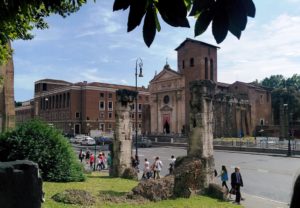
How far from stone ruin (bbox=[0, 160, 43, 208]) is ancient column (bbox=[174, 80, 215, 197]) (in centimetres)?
698

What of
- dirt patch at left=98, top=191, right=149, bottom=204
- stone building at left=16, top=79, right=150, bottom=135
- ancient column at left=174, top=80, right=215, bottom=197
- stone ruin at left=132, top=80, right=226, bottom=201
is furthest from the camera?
stone building at left=16, top=79, right=150, bottom=135

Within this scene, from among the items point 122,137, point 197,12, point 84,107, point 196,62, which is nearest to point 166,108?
point 196,62

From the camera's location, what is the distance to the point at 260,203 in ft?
40.7

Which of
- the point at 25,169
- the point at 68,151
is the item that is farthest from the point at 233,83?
the point at 25,169

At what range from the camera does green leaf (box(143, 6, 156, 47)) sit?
2047 millimetres

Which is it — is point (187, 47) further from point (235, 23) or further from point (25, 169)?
point (235, 23)

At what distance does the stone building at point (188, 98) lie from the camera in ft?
173

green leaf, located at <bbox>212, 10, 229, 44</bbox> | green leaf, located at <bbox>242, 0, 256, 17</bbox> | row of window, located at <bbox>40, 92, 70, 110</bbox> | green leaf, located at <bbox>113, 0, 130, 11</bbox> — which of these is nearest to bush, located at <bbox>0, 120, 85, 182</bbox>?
green leaf, located at <bbox>113, 0, 130, 11</bbox>

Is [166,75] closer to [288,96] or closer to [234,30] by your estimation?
[288,96]

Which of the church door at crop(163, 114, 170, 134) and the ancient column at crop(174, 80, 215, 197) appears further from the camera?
the church door at crop(163, 114, 170, 134)

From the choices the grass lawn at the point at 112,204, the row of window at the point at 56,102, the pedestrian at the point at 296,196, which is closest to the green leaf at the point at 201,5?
the pedestrian at the point at 296,196

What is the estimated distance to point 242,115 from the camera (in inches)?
2245

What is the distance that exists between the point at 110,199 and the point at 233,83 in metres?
53.2

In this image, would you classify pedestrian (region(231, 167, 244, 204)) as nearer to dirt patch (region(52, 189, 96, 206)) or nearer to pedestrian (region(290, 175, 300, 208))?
dirt patch (region(52, 189, 96, 206))
